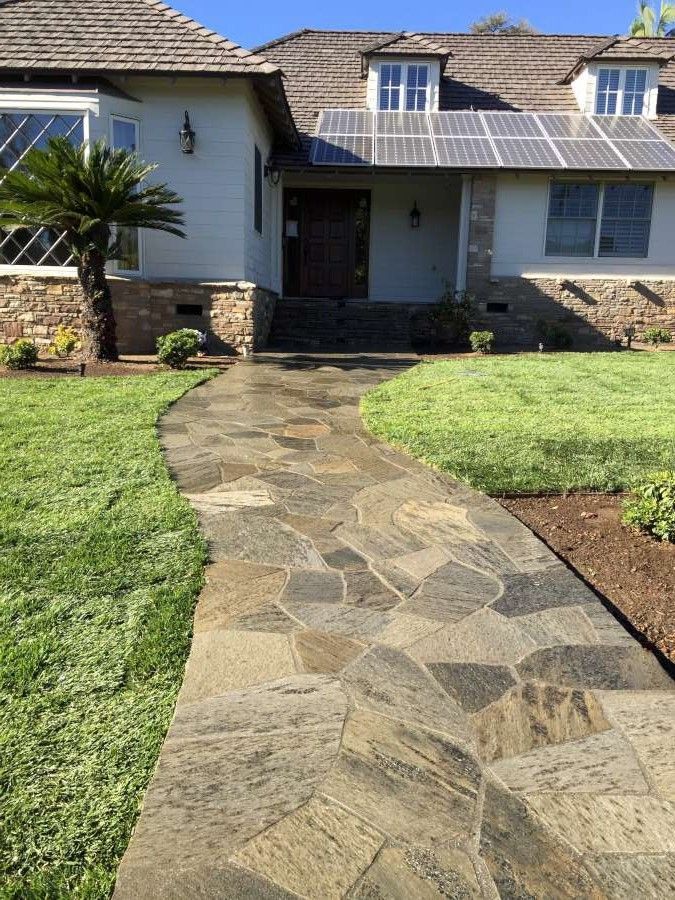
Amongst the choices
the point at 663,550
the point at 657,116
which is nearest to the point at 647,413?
the point at 663,550

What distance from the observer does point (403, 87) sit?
15367 mm

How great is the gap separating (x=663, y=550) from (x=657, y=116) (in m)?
15.6

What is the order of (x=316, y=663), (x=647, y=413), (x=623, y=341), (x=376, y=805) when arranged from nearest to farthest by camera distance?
(x=376, y=805) → (x=316, y=663) → (x=647, y=413) → (x=623, y=341)

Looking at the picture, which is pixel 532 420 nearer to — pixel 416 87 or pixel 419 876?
pixel 419 876

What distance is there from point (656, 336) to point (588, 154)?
404cm

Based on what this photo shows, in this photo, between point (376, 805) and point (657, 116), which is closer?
point (376, 805)

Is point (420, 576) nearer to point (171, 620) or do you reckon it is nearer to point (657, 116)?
point (171, 620)

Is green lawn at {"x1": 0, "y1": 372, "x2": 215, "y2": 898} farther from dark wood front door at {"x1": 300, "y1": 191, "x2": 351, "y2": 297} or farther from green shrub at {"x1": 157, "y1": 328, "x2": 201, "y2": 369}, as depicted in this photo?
dark wood front door at {"x1": 300, "y1": 191, "x2": 351, "y2": 297}

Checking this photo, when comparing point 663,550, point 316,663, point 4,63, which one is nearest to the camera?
point 316,663

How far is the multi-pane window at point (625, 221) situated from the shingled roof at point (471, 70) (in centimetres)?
270

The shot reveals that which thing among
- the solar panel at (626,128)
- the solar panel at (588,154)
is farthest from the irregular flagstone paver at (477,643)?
the solar panel at (626,128)

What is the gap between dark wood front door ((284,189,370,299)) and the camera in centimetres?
1530

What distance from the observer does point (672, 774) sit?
6.00 feet

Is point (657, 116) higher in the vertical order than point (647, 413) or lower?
higher
